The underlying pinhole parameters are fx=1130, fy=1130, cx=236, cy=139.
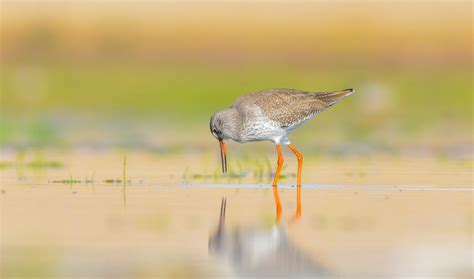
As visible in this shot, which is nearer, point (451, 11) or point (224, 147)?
point (224, 147)

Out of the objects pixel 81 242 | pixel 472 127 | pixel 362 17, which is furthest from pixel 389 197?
pixel 362 17

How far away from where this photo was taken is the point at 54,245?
921 centimetres

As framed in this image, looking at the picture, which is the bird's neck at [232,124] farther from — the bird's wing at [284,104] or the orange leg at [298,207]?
the orange leg at [298,207]

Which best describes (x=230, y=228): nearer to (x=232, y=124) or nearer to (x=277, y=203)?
(x=277, y=203)

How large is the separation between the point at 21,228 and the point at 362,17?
149 feet

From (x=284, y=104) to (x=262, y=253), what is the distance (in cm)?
566

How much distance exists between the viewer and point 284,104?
14484 mm

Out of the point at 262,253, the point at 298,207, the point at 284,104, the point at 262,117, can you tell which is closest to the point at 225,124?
the point at 262,117

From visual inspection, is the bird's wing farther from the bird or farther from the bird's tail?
the bird's tail

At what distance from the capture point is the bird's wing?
1430 cm

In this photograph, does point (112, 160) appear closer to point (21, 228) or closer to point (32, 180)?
point (32, 180)

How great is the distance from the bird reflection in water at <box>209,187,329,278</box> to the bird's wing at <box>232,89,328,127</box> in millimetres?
4041

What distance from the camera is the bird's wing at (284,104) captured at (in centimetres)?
1430

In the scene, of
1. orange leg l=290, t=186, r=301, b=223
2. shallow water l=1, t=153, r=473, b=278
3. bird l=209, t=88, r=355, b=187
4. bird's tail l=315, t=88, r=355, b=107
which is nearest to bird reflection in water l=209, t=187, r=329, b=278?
shallow water l=1, t=153, r=473, b=278
